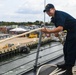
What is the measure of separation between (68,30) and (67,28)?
4 cm

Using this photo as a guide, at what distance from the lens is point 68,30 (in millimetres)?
3561

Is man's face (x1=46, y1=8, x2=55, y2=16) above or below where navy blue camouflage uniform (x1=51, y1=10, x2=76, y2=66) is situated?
above

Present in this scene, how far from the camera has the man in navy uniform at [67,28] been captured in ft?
11.0

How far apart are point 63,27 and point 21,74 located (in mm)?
1108

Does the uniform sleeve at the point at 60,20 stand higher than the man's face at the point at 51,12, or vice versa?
the man's face at the point at 51,12

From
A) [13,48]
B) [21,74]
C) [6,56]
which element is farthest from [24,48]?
[21,74]

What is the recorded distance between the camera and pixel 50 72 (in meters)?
3.80

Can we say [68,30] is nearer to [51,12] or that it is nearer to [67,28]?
[67,28]

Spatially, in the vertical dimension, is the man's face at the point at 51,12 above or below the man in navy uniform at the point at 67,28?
above

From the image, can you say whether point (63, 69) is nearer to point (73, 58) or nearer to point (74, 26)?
point (73, 58)

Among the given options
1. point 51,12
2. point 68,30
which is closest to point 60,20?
point 51,12

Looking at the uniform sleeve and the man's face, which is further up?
the man's face

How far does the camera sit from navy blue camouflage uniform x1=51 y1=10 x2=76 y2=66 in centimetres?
338

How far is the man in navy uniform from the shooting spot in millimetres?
3341
